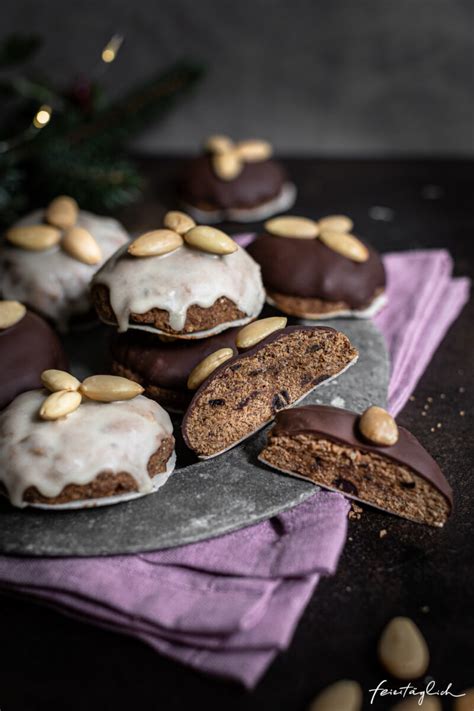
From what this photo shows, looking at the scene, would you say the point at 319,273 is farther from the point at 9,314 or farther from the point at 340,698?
the point at 340,698

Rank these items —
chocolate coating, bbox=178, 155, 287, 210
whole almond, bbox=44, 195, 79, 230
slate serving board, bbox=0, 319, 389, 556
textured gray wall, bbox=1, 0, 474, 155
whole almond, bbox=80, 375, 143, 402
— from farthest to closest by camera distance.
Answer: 1. textured gray wall, bbox=1, 0, 474, 155
2. chocolate coating, bbox=178, 155, 287, 210
3. whole almond, bbox=44, 195, 79, 230
4. whole almond, bbox=80, 375, 143, 402
5. slate serving board, bbox=0, 319, 389, 556

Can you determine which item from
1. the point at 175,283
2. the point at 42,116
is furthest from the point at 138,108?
the point at 175,283

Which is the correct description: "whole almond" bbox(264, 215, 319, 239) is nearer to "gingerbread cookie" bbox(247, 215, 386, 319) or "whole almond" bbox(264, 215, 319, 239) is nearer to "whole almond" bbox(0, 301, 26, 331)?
"gingerbread cookie" bbox(247, 215, 386, 319)

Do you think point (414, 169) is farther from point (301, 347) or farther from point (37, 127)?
point (301, 347)

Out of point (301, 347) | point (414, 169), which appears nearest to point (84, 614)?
point (301, 347)

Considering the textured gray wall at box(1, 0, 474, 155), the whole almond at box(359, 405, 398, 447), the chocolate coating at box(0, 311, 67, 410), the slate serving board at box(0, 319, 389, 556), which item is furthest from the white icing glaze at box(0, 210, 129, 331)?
the textured gray wall at box(1, 0, 474, 155)
